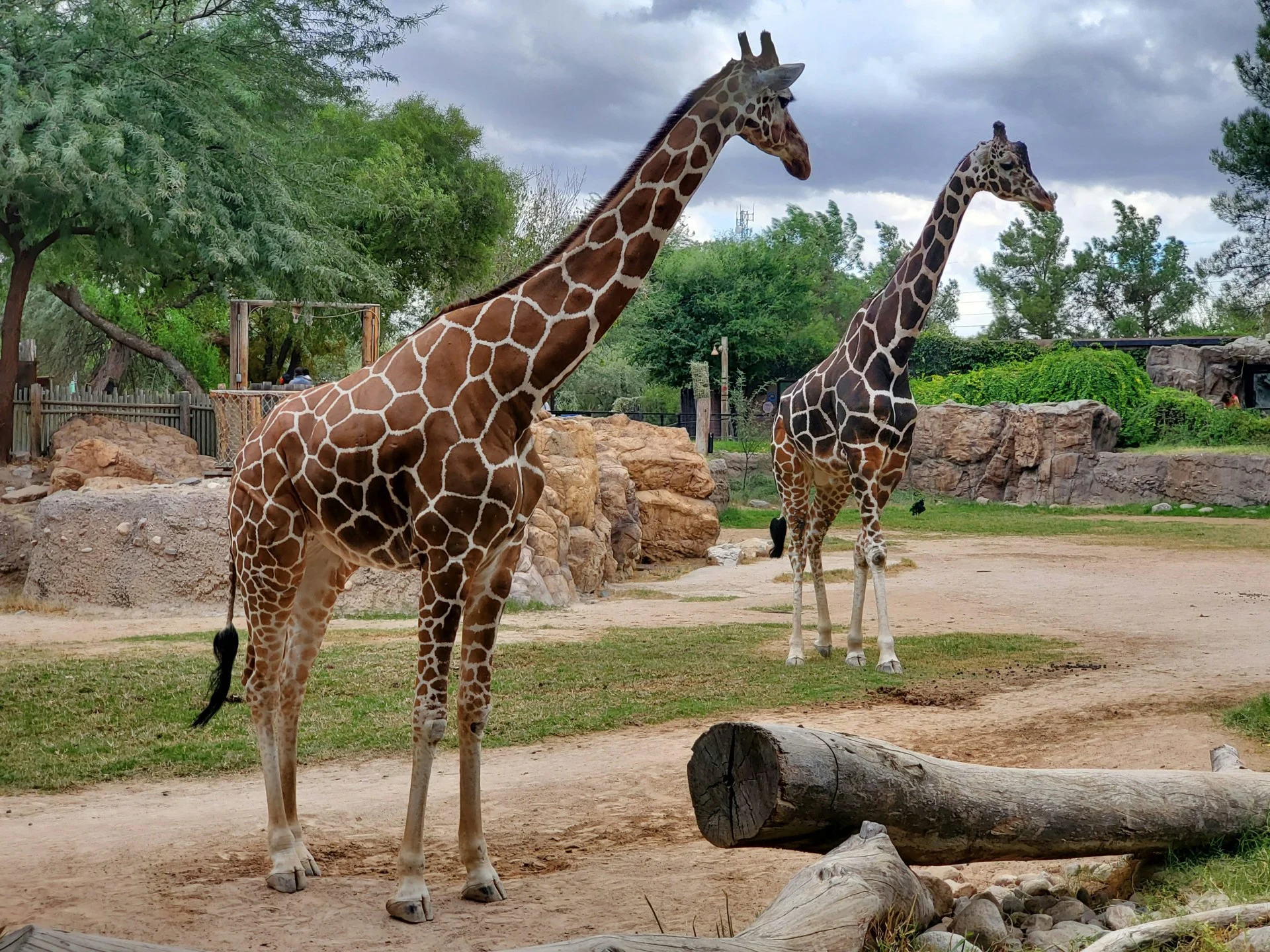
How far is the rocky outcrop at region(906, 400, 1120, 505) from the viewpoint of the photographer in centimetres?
2447

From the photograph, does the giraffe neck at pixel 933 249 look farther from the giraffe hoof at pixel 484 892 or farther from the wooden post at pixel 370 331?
the wooden post at pixel 370 331

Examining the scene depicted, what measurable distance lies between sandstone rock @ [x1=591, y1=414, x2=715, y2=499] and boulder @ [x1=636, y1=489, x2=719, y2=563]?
325 millimetres

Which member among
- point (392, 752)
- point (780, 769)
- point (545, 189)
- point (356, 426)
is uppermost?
point (545, 189)

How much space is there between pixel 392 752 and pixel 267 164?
13244mm

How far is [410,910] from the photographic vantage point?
4.27 meters

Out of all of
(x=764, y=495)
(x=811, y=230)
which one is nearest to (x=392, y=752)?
(x=764, y=495)

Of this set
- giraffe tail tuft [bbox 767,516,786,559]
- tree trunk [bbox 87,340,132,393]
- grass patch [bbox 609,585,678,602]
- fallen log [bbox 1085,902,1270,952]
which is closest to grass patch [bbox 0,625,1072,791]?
giraffe tail tuft [bbox 767,516,786,559]

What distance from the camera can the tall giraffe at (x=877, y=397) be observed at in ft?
30.8

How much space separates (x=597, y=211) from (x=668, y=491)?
13.2 meters

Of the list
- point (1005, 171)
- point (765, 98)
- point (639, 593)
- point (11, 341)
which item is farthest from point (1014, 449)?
point (765, 98)

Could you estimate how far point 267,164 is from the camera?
18000 millimetres

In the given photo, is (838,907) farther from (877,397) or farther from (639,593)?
(639,593)

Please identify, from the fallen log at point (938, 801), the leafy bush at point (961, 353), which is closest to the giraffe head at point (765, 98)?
the fallen log at point (938, 801)

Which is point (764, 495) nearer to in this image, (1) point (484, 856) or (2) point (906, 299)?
(2) point (906, 299)
